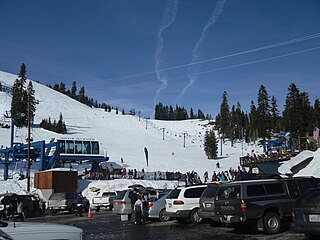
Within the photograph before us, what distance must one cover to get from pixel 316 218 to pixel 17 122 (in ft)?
288

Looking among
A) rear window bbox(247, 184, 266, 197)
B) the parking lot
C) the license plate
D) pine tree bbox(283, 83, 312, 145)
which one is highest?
pine tree bbox(283, 83, 312, 145)

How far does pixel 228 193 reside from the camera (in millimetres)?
12742

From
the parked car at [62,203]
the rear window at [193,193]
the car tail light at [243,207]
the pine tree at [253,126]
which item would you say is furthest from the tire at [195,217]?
the pine tree at [253,126]

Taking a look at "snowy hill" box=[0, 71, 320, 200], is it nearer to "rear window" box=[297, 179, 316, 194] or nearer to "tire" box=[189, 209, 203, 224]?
"tire" box=[189, 209, 203, 224]

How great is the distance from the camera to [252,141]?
126312mm

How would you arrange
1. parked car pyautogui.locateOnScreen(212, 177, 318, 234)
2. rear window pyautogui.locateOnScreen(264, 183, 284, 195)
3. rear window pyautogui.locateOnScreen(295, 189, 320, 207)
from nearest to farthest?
1. rear window pyautogui.locateOnScreen(295, 189, 320, 207)
2. parked car pyautogui.locateOnScreen(212, 177, 318, 234)
3. rear window pyautogui.locateOnScreen(264, 183, 284, 195)

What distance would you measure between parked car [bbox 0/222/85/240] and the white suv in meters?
11.2

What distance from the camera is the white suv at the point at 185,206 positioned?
54.0 feet

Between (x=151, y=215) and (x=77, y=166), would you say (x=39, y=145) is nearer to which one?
(x=77, y=166)

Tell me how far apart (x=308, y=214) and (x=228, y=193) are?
367cm

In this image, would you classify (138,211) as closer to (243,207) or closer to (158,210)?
(158,210)

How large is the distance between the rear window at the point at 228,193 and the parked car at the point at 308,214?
285 centimetres

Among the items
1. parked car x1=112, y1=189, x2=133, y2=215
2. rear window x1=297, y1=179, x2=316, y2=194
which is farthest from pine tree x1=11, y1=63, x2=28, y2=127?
rear window x1=297, y1=179, x2=316, y2=194

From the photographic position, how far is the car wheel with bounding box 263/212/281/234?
12289 millimetres
